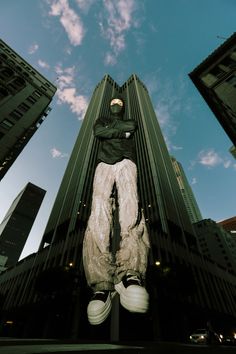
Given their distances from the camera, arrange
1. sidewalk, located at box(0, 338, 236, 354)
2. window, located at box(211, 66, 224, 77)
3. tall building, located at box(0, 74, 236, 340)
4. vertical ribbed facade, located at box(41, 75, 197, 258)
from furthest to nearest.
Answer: vertical ribbed facade, located at box(41, 75, 197, 258) → window, located at box(211, 66, 224, 77) → tall building, located at box(0, 74, 236, 340) → sidewalk, located at box(0, 338, 236, 354)

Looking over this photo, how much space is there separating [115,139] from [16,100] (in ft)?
94.8

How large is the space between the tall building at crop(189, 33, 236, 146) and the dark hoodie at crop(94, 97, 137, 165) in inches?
1262

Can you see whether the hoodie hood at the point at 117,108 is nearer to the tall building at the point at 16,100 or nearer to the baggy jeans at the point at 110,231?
the baggy jeans at the point at 110,231

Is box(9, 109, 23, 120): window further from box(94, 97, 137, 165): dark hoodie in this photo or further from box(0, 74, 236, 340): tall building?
box(94, 97, 137, 165): dark hoodie

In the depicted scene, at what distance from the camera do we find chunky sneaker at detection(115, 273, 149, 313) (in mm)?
1997

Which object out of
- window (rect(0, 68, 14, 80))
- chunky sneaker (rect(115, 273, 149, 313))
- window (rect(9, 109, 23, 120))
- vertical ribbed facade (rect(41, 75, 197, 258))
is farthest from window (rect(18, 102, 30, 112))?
chunky sneaker (rect(115, 273, 149, 313))

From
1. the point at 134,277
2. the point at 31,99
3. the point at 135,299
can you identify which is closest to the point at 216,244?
the point at 31,99

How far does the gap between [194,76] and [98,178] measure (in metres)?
39.3

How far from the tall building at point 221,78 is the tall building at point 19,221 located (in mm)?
165703

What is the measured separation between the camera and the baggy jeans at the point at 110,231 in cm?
236

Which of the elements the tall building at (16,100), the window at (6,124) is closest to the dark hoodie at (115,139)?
the tall building at (16,100)

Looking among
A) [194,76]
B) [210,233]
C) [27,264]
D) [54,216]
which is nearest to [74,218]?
[54,216]

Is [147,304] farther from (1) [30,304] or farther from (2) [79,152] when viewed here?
(2) [79,152]

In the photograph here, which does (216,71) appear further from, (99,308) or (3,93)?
(99,308)
